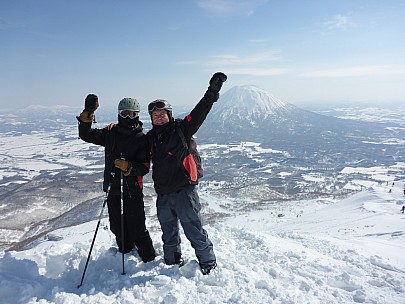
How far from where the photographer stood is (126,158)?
4574mm

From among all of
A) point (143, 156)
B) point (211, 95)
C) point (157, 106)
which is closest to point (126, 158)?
point (143, 156)

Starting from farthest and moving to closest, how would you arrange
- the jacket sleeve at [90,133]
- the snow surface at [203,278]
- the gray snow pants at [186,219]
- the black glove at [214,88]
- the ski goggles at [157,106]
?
the jacket sleeve at [90,133] < the gray snow pants at [186,219] < the ski goggles at [157,106] < the black glove at [214,88] < the snow surface at [203,278]

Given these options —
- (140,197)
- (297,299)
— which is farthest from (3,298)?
(297,299)

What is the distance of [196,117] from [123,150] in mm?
1321

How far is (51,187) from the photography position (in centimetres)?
8300

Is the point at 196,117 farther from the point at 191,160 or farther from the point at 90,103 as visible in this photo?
the point at 90,103

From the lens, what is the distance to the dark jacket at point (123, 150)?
4566mm

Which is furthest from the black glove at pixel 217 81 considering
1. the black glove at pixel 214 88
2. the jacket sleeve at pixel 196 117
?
the jacket sleeve at pixel 196 117

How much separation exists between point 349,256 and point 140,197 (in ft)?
13.8

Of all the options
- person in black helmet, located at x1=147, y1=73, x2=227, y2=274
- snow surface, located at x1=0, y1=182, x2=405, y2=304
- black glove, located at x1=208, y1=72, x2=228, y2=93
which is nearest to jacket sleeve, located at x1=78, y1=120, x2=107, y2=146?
person in black helmet, located at x1=147, y1=73, x2=227, y2=274

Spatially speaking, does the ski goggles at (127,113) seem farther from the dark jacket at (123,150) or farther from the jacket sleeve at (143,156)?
the jacket sleeve at (143,156)

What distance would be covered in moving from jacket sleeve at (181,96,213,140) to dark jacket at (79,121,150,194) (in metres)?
0.77

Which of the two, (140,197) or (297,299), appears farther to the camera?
(140,197)

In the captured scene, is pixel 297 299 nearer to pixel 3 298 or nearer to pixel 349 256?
pixel 349 256
